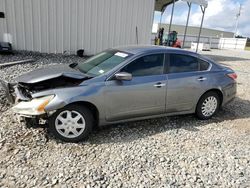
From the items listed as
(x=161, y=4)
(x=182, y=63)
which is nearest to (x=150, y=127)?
(x=182, y=63)

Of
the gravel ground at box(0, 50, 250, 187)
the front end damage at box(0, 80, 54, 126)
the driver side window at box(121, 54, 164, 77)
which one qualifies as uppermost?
the driver side window at box(121, 54, 164, 77)

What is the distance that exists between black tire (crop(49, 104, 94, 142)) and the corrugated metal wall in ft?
22.7

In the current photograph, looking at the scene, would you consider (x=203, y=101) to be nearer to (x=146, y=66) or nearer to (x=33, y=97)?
(x=146, y=66)

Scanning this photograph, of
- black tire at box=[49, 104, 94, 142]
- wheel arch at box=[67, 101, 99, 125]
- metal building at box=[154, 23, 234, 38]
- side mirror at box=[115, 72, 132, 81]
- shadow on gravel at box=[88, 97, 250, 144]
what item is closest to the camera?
black tire at box=[49, 104, 94, 142]

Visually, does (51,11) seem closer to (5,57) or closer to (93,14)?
(93,14)

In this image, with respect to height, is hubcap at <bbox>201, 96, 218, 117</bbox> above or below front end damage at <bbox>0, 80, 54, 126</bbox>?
below

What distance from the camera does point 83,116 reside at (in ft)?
11.8

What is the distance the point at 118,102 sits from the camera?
12.6ft

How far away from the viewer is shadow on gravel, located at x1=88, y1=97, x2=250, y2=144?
391cm

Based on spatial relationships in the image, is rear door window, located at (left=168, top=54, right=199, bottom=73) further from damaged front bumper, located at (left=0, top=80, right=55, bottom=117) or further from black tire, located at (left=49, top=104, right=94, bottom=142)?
damaged front bumper, located at (left=0, top=80, right=55, bottom=117)

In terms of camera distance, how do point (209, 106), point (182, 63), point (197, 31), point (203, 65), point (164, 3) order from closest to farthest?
point (182, 63)
point (203, 65)
point (209, 106)
point (164, 3)
point (197, 31)

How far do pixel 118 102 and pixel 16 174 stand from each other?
5.88ft

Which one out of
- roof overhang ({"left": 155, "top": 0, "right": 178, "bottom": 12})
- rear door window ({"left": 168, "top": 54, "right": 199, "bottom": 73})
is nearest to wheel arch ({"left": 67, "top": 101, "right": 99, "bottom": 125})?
rear door window ({"left": 168, "top": 54, "right": 199, "bottom": 73})

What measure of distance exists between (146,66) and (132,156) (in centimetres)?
160
